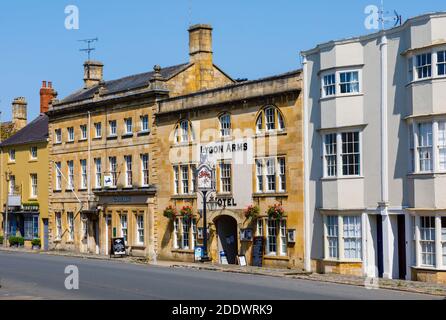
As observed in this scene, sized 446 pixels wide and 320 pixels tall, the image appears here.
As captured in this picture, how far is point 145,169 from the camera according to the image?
2000 inches

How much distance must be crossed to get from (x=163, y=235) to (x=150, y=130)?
21.1 ft

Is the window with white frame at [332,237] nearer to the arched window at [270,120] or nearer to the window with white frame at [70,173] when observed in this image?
the arched window at [270,120]

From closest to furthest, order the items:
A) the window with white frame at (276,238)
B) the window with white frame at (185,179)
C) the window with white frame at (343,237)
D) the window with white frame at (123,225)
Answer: the window with white frame at (343,237), the window with white frame at (276,238), the window with white frame at (185,179), the window with white frame at (123,225)

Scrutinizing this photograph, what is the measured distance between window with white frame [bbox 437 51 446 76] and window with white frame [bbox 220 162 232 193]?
46.6 feet

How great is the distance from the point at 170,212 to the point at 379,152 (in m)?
16.0

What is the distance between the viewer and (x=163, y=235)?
48.7m

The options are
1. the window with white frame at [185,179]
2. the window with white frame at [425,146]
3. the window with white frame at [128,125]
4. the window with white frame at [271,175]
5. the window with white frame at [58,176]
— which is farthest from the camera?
the window with white frame at [58,176]

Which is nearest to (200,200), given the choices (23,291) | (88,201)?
(88,201)

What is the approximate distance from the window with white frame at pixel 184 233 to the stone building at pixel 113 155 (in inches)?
89.6

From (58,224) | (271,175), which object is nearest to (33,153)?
(58,224)

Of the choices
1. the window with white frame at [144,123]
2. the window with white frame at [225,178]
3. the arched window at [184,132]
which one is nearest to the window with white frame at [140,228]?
the window with white frame at [144,123]

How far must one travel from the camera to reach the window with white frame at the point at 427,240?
32.6 metres

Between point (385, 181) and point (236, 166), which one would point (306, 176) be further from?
point (236, 166)
